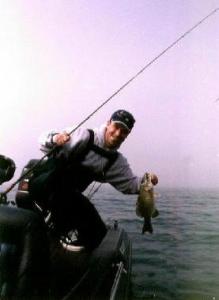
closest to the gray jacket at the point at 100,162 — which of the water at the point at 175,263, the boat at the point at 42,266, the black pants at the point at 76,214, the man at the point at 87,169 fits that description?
the man at the point at 87,169

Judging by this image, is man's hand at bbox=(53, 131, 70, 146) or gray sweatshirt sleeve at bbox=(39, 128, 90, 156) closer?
man's hand at bbox=(53, 131, 70, 146)

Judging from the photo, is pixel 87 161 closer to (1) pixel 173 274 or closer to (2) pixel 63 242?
(2) pixel 63 242

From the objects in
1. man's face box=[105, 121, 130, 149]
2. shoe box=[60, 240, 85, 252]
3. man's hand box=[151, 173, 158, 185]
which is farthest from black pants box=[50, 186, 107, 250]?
man's hand box=[151, 173, 158, 185]

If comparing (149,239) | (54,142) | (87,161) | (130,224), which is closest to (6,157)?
(54,142)

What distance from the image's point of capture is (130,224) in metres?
15.4

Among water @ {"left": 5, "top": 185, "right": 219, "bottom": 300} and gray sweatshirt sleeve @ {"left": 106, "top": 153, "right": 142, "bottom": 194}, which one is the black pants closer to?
gray sweatshirt sleeve @ {"left": 106, "top": 153, "right": 142, "bottom": 194}

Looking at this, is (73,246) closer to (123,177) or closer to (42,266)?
(123,177)

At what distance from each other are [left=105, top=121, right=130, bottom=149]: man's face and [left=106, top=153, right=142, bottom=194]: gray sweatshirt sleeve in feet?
1.05

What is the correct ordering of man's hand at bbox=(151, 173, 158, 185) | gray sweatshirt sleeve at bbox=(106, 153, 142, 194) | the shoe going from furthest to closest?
the shoe, gray sweatshirt sleeve at bbox=(106, 153, 142, 194), man's hand at bbox=(151, 173, 158, 185)

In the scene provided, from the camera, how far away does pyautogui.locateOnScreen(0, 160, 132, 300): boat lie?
3.04 metres

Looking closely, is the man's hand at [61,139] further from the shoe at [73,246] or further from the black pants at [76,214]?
the shoe at [73,246]

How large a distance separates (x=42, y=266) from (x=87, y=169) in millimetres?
1687

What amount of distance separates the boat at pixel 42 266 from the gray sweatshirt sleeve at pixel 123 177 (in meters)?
0.91

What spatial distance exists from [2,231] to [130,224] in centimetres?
1271
